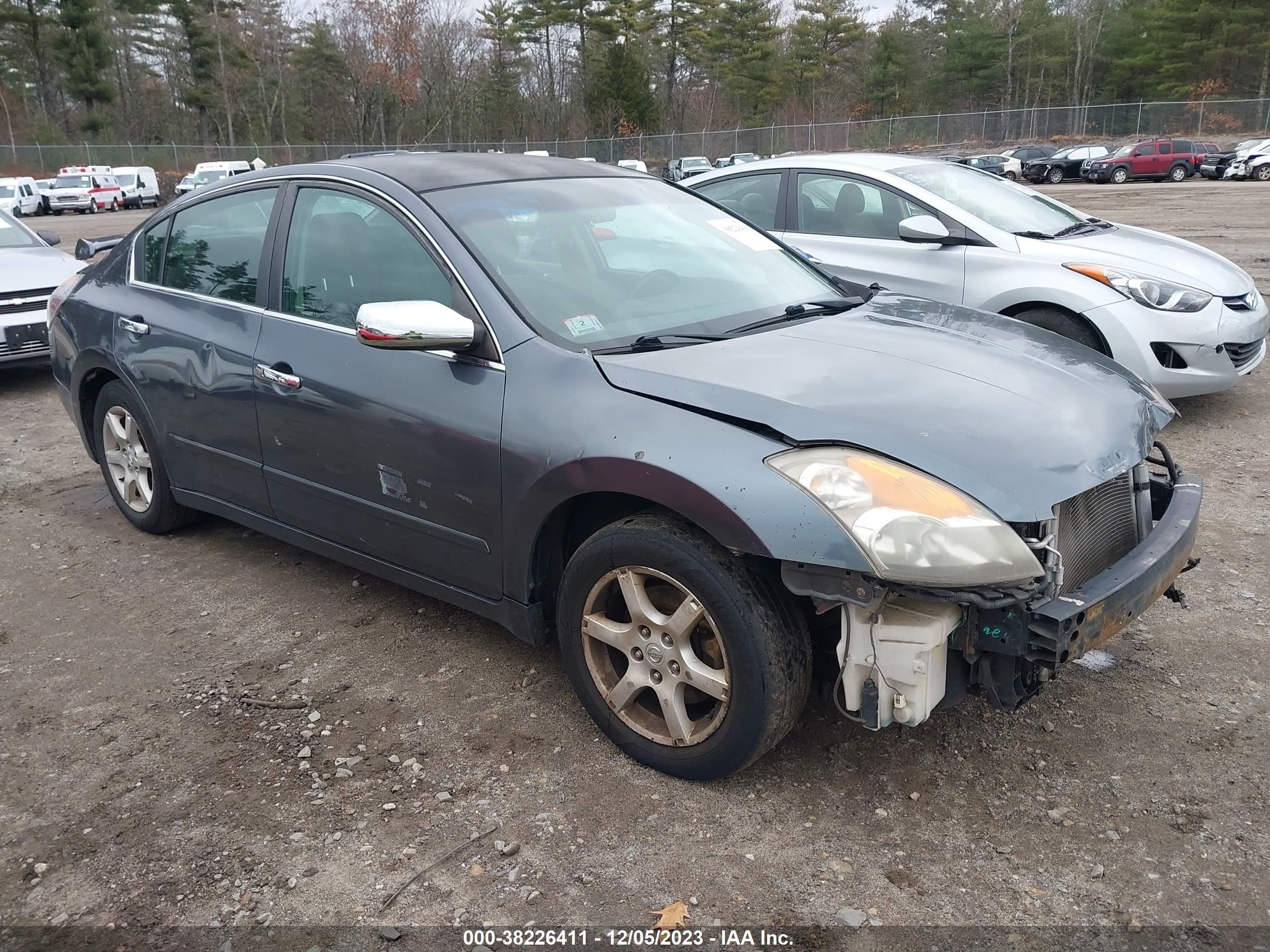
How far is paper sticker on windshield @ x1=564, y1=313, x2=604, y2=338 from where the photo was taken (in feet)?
10.2

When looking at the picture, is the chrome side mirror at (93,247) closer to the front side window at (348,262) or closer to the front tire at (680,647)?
the front side window at (348,262)

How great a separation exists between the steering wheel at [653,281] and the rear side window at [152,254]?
7.72 ft

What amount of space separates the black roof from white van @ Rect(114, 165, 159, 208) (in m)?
42.3

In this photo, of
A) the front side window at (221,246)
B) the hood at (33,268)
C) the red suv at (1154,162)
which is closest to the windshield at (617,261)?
the front side window at (221,246)

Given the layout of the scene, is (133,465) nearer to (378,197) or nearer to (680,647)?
(378,197)

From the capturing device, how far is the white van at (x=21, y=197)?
109ft

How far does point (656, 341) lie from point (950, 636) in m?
1.23

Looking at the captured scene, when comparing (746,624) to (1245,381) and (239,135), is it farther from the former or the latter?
(239,135)

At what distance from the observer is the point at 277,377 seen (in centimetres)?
364

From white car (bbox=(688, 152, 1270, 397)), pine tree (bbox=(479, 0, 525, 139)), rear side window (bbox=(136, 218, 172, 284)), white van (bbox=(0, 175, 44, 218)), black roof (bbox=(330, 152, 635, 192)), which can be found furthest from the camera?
pine tree (bbox=(479, 0, 525, 139))

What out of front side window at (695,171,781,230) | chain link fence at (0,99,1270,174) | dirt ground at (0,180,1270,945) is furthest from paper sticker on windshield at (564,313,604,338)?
chain link fence at (0,99,1270,174)

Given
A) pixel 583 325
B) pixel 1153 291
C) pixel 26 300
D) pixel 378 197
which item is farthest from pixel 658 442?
pixel 26 300

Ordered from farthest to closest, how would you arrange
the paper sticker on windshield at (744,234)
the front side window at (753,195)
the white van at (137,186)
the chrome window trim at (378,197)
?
the white van at (137,186) → the front side window at (753,195) → the paper sticker on windshield at (744,234) → the chrome window trim at (378,197)

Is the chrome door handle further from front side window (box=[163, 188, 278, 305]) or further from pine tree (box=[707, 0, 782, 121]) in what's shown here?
pine tree (box=[707, 0, 782, 121])
